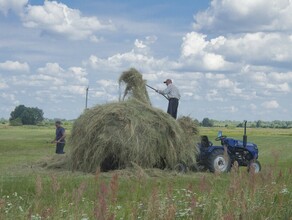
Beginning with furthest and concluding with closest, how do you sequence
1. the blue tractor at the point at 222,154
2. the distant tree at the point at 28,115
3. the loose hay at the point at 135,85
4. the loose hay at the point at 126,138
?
the distant tree at the point at 28,115 → the loose hay at the point at 135,85 → the blue tractor at the point at 222,154 → the loose hay at the point at 126,138

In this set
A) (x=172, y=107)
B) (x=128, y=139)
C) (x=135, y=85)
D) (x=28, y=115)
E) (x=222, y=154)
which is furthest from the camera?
(x=28, y=115)

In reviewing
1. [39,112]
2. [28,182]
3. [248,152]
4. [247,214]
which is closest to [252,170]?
[247,214]

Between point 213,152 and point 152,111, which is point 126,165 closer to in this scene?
point 152,111

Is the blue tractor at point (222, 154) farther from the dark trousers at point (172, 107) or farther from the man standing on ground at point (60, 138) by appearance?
the man standing on ground at point (60, 138)

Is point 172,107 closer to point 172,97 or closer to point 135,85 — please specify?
point 172,97

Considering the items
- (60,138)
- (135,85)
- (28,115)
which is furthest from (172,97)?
(28,115)

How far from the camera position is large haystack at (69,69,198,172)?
1467 centimetres

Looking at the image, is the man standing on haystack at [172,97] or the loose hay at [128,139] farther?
the man standing on haystack at [172,97]

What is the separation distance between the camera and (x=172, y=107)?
16375 mm

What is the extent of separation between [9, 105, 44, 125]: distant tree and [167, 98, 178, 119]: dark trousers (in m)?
91.7

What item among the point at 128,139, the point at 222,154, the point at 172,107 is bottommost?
the point at 222,154

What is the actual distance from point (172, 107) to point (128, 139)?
7.52 feet

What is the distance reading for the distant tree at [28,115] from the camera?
10632cm

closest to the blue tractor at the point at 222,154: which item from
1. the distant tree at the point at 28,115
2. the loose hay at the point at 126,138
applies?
the loose hay at the point at 126,138
